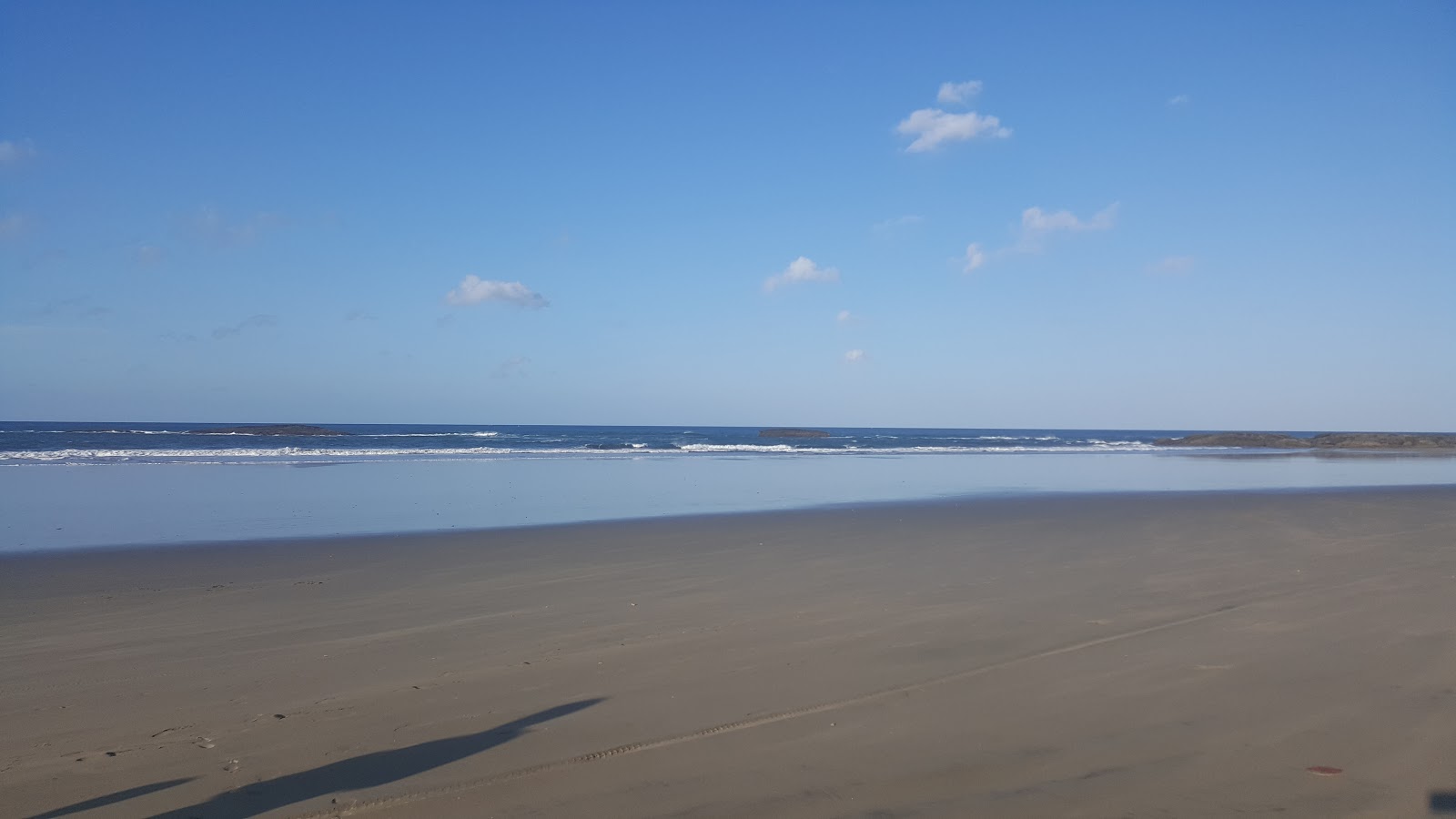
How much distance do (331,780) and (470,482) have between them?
63.8ft

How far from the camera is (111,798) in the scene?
13.5 feet

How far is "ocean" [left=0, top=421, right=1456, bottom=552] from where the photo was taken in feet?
47.3

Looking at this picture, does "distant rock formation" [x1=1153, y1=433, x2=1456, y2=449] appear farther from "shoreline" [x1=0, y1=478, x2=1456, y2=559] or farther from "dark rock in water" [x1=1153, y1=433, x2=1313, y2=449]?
"shoreline" [x1=0, y1=478, x2=1456, y2=559]

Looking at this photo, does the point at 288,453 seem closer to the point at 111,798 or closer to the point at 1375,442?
the point at 111,798

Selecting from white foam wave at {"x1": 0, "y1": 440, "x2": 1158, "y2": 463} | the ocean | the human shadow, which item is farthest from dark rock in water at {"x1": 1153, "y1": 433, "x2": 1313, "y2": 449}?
the human shadow

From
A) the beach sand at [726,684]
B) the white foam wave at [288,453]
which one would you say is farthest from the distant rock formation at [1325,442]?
the beach sand at [726,684]

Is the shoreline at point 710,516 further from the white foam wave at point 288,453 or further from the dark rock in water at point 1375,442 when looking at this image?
the dark rock in water at point 1375,442

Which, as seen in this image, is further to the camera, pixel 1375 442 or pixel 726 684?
pixel 1375 442

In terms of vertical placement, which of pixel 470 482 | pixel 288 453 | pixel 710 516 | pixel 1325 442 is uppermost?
pixel 1325 442

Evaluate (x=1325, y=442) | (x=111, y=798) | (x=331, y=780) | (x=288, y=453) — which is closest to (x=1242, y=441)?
(x=1325, y=442)

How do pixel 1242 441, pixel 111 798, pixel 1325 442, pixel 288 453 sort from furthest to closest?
pixel 1242 441
pixel 1325 442
pixel 288 453
pixel 111 798

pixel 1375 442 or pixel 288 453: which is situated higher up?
pixel 1375 442

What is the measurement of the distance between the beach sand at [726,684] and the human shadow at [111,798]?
2cm

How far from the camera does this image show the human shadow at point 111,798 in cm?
399
